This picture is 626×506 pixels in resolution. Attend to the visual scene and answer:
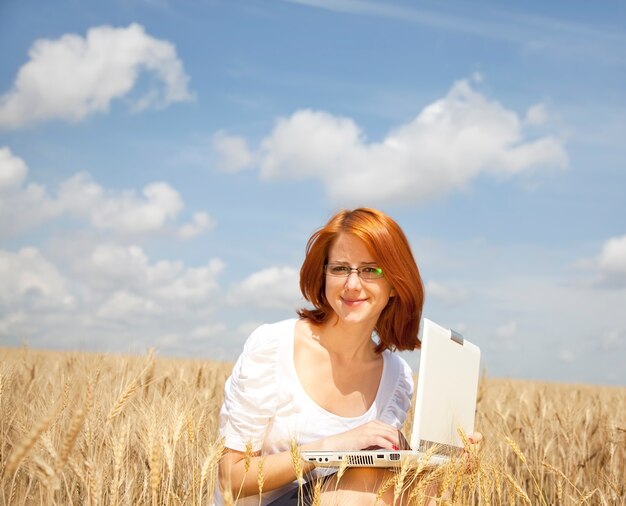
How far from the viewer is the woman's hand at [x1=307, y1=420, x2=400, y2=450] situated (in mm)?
2133

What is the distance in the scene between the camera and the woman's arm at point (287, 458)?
2143mm

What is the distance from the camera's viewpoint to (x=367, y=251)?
8.51 ft

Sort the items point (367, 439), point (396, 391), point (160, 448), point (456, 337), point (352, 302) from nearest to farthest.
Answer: point (160, 448)
point (367, 439)
point (456, 337)
point (352, 302)
point (396, 391)

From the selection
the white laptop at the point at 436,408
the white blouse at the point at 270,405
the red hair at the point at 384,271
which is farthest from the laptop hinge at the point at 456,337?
the white blouse at the point at 270,405

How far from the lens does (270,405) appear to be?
8.35ft

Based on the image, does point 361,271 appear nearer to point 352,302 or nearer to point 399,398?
point 352,302

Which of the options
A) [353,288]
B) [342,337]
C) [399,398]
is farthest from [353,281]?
[399,398]

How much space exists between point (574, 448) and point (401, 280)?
77.9 inches

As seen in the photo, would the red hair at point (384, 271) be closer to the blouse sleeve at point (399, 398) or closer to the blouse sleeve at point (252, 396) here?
the blouse sleeve at point (399, 398)

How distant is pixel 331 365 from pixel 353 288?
1.35 feet

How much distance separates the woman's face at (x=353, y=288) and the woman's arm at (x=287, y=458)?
514mm

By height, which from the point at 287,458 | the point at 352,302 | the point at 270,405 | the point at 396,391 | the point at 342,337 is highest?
Answer: the point at 352,302

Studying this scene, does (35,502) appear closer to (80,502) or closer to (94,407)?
(80,502)

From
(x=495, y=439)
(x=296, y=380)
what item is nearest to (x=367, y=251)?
(x=296, y=380)
